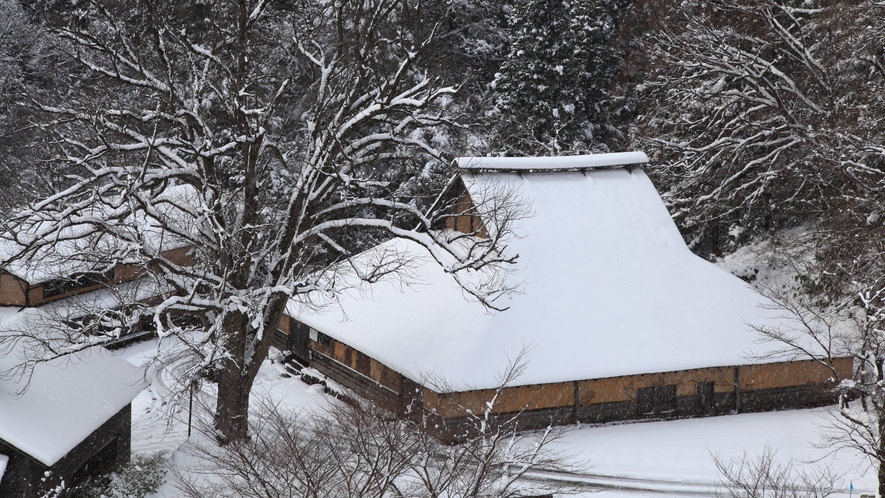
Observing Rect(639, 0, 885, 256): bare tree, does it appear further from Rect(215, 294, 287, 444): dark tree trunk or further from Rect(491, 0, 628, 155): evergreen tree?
Rect(215, 294, 287, 444): dark tree trunk

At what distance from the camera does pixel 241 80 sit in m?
19.0

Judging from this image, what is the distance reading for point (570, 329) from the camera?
23078mm

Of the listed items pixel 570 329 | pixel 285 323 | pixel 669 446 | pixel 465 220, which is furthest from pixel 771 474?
pixel 285 323

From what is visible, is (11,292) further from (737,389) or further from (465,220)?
(737,389)

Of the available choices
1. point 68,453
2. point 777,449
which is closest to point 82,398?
point 68,453

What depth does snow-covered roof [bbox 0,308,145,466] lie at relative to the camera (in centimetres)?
1636

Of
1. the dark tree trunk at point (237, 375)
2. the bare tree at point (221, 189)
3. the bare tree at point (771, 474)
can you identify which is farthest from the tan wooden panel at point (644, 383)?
the dark tree trunk at point (237, 375)

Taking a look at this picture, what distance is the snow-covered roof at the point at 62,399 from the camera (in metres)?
16.4

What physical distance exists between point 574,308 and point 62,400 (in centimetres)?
1336

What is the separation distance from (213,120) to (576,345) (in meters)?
25.0

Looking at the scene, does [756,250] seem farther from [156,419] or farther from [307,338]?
[156,419]

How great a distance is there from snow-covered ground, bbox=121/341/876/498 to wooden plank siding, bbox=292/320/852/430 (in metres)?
0.37

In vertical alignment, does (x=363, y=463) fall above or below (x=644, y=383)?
below

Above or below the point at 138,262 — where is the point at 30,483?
below
